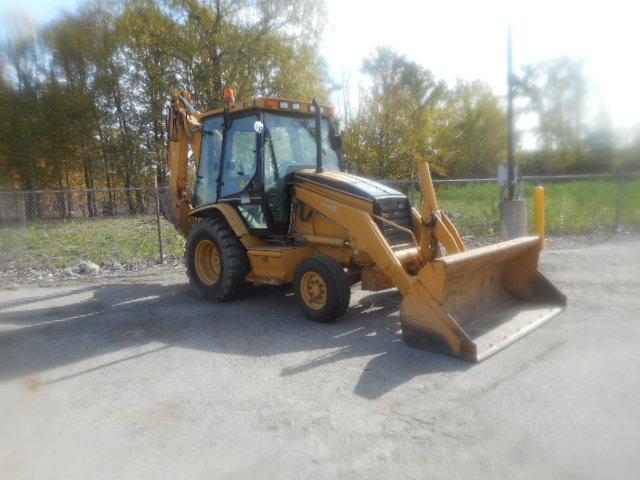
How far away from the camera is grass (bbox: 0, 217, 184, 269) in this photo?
10.6 metres

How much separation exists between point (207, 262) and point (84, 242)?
19.0ft

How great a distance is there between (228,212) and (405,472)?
16.0 feet

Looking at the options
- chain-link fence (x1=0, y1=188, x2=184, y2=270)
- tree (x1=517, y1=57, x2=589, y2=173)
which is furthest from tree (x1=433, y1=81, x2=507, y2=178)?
chain-link fence (x1=0, y1=188, x2=184, y2=270)

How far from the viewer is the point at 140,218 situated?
536 inches

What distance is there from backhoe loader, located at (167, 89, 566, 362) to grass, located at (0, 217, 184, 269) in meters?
4.02

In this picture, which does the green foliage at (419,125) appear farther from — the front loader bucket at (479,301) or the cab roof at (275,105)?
the front loader bucket at (479,301)

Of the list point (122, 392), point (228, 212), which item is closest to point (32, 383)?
point (122, 392)

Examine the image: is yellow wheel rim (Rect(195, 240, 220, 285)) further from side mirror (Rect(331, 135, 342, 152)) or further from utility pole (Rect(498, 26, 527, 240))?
utility pole (Rect(498, 26, 527, 240))

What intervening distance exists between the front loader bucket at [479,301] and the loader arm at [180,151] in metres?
4.65

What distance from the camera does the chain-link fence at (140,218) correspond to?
10930mm

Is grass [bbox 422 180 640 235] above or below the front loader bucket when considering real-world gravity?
above

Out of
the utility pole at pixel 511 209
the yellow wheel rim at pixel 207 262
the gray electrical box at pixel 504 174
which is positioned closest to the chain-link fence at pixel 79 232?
the yellow wheel rim at pixel 207 262

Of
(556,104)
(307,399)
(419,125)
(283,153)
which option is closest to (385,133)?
(419,125)

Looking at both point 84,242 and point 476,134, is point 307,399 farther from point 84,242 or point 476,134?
point 476,134
